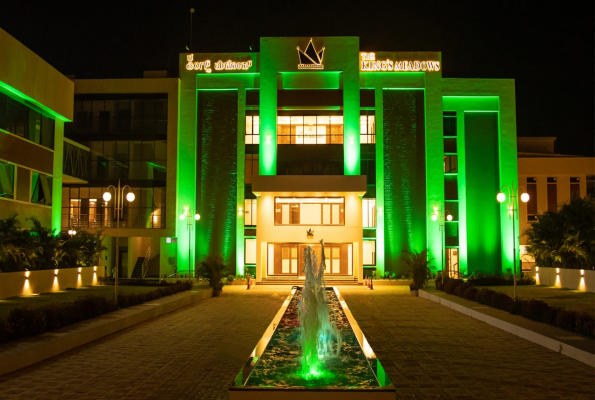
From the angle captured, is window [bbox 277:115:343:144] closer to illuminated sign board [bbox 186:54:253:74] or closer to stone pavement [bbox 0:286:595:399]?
illuminated sign board [bbox 186:54:253:74]

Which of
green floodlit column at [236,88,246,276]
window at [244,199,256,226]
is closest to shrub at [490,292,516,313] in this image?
green floodlit column at [236,88,246,276]

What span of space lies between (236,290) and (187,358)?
2428 cm

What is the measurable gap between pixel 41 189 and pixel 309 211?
717 inches

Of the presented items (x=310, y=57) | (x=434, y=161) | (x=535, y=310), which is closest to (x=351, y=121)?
(x=310, y=57)

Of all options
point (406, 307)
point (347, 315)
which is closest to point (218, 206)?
point (406, 307)

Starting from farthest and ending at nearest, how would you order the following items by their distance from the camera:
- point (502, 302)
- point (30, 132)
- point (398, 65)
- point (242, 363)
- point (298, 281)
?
point (398, 65) < point (298, 281) < point (30, 132) < point (502, 302) < point (242, 363)

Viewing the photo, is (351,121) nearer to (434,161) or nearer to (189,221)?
(434,161)

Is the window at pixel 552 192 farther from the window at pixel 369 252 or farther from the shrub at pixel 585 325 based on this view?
the shrub at pixel 585 325

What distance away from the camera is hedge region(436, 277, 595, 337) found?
14.6 m

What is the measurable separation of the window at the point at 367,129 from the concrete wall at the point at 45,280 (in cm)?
2182

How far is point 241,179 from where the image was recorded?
148 ft

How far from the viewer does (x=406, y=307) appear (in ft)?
84.6

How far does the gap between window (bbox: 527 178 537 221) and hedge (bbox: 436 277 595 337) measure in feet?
81.4

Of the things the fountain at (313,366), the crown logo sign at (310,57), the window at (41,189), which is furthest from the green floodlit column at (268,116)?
the fountain at (313,366)
